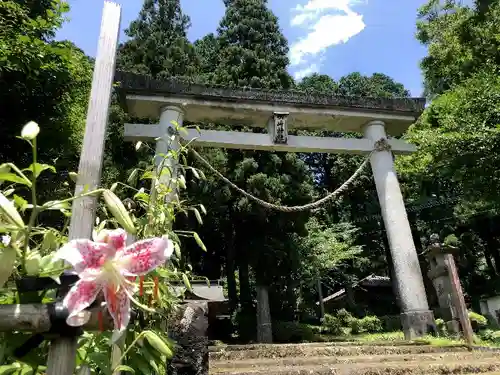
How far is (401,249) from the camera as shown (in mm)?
6555

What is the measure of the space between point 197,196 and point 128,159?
7.37ft

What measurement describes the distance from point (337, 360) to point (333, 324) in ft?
48.6

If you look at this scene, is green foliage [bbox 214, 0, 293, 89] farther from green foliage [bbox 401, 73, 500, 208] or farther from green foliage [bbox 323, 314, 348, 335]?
green foliage [bbox 323, 314, 348, 335]

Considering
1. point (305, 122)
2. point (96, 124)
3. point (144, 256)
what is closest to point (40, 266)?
point (144, 256)

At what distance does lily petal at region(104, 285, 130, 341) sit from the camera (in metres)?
0.72

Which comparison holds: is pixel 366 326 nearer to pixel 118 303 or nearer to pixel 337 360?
pixel 337 360

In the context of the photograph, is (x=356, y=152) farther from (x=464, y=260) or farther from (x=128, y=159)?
(x=464, y=260)

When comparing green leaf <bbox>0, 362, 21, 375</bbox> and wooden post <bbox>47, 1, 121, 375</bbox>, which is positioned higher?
wooden post <bbox>47, 1, 121, 375</bbox>

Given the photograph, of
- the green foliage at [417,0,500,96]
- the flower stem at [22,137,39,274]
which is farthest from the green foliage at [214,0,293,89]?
the flower stem at [22,137,39,274]

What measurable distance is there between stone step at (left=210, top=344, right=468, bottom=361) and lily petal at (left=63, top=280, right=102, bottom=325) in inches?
151

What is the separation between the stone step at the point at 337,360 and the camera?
385 cm

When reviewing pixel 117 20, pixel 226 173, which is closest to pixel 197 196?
pixel 226 173

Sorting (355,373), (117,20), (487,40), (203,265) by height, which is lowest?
(355,373)

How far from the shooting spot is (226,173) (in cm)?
1223
